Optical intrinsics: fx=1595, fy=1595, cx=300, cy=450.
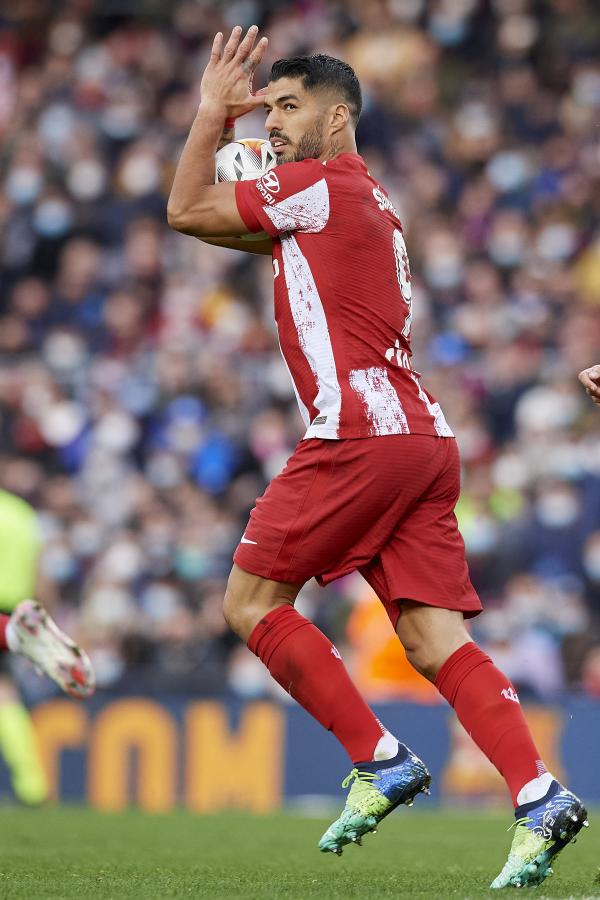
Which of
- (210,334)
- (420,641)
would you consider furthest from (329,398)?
(210,334)

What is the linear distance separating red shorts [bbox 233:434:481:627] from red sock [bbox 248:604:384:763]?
0.14m

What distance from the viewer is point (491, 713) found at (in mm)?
4395

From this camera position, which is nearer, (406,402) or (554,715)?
(406,402)

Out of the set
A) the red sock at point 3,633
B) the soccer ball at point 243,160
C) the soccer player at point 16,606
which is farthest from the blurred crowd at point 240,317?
the soccer ball at point 243,160

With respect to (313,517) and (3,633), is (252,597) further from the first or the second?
(3,633)

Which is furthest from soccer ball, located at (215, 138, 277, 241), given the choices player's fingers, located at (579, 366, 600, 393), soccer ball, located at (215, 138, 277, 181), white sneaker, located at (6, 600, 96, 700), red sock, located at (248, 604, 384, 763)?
white sneaker, located at (6, 600, 96, 700)

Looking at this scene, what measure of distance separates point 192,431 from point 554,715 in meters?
4.10

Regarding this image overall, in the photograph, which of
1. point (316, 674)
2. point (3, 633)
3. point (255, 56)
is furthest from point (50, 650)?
point (255, 56)

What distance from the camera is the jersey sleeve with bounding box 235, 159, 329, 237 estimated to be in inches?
176

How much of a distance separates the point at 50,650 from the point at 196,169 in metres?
2.51

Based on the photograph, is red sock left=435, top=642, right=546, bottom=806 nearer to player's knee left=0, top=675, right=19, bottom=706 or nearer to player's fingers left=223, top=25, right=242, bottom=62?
player's fingers left=223, top=25, right=242, bottom=62

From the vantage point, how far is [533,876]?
165 inches

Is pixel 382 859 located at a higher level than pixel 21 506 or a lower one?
lower

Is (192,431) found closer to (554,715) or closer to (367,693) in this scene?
(367,693)
